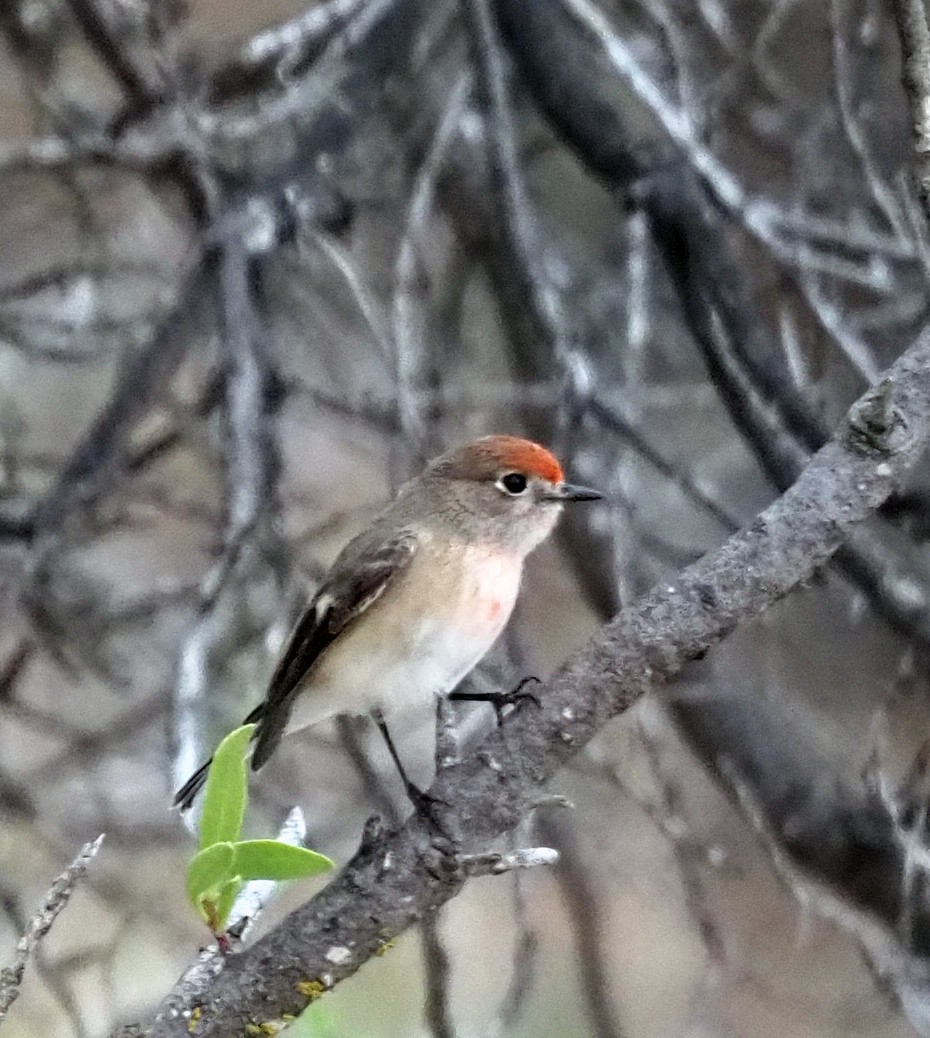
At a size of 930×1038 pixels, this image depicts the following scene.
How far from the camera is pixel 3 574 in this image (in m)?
1.54

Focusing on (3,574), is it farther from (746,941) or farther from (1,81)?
(746,941)

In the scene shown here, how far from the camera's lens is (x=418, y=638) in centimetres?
98

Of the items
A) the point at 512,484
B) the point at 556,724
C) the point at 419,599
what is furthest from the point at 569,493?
the point at 556,724

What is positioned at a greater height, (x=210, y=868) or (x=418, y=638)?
(x=418, y=638)

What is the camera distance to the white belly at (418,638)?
0.98 metres

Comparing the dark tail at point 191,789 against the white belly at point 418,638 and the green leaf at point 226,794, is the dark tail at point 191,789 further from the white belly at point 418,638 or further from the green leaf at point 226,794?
the green leaf at point 226,794

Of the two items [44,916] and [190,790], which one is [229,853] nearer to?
[44,916]

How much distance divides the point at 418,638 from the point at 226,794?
Answer: 39 centimetres

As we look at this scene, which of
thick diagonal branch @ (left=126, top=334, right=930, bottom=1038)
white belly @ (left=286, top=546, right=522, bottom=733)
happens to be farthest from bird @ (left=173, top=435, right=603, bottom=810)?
thick diagonal branch @ (left=126, top=334, right=930, bottom=1038)

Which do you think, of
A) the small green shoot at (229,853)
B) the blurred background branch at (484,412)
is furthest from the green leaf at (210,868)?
the blurred background branch at (484,412)

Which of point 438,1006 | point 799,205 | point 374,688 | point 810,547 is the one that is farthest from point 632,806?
point 810,547

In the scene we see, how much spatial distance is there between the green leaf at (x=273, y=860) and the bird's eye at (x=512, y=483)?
49cm

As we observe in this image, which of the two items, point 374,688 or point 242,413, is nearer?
point 374,688

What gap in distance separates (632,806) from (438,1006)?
1.22 ft
